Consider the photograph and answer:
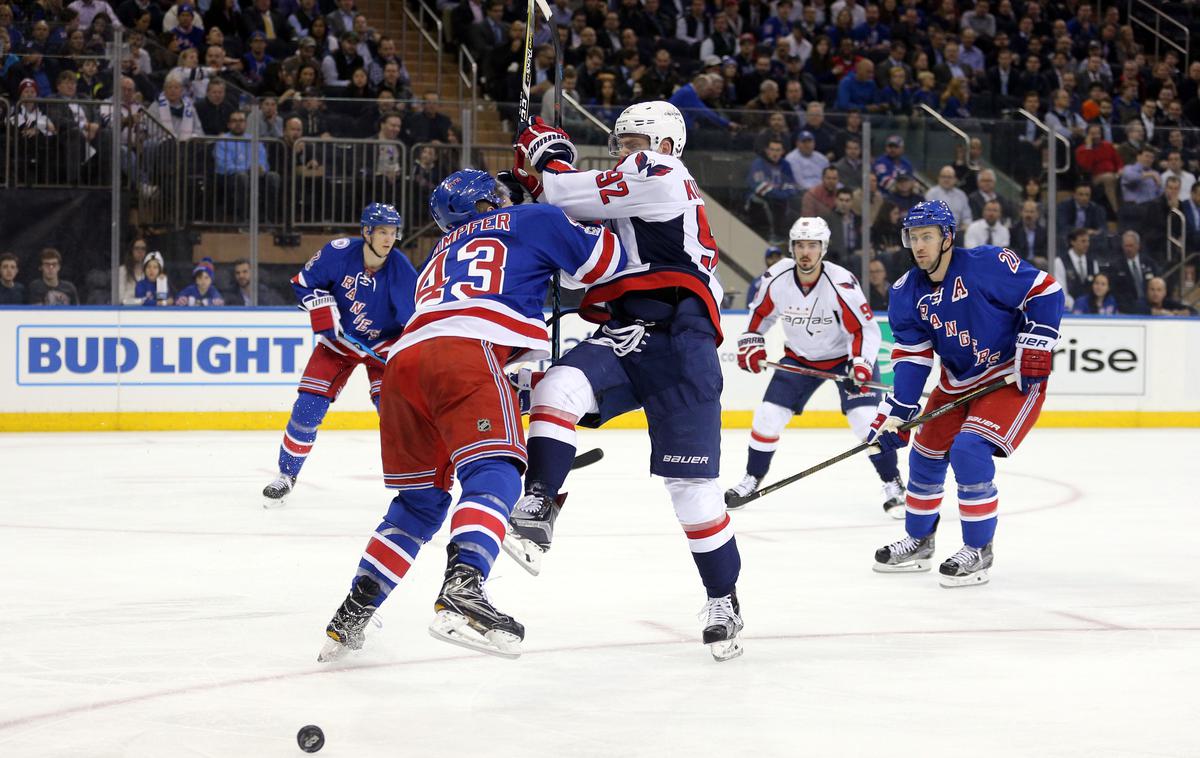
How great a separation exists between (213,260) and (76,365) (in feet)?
3.79

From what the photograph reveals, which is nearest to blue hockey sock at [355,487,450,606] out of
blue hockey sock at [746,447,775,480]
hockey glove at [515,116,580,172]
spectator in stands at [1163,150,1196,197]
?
hockey glove at [515,116,580,172]

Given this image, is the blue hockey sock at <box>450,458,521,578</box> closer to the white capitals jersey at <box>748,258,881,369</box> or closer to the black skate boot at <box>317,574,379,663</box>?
the black skate boot at <box>317,574,379,663</box>

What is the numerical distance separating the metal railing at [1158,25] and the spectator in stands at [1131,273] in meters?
5.37

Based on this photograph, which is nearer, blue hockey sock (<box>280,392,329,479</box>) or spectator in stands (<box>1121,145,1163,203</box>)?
blue hockey sock (<box>280,392,329,479</box>)

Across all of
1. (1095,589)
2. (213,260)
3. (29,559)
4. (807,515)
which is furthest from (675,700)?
(213,260)

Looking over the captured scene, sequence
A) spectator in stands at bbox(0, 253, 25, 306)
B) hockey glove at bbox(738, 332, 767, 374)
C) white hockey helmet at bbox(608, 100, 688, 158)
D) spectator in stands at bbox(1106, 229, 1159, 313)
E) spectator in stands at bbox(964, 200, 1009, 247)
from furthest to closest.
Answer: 1. spectator in stands at bbox(1106, 229, 1159, 313)
2. spectator in stands at bbox(964, 200, 1009, 247)
3. spectator in stands at bbox(0, 253, 25, 306)
4. hockey glove at bbox(738, 332, 767, 374)
5. white hockey helmet at bbox(608, 100, 688, 158)

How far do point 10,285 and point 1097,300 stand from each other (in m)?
7.93

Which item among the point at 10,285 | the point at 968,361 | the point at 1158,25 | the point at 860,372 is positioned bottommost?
the point at 860,372

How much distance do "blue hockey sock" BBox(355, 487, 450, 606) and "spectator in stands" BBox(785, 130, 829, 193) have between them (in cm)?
777

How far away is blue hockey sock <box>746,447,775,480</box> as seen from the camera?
23.3 ft

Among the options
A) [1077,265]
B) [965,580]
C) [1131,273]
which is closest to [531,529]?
[965,580]

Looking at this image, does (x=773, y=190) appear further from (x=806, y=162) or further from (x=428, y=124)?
(x=428, y=124)

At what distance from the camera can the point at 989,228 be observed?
Result: 11148mm

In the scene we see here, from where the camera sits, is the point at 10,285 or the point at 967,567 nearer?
the point at 967,567
